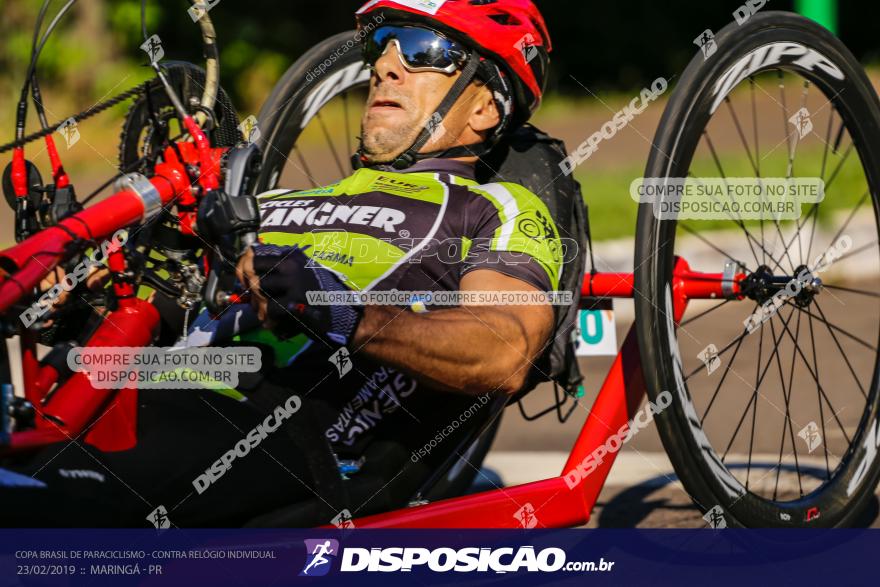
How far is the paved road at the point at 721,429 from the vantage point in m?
4.00

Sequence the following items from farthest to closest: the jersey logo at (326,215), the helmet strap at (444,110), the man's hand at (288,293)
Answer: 1. the helmet strap at (444,110)
2. the jersey logo at (326,215)
3. the man's hand at (288,293)

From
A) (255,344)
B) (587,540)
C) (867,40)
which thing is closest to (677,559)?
(587,540)

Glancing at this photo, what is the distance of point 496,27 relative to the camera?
3.20 m

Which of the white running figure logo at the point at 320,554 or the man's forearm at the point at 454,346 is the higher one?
the man's forearm at the point at 454,346

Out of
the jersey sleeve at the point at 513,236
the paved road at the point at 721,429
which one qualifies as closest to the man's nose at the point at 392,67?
the jersey sleeve at the point at 513,236

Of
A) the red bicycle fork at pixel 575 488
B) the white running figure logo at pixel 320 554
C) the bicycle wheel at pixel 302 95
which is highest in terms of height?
the bicycle wheel at pixel 302 95

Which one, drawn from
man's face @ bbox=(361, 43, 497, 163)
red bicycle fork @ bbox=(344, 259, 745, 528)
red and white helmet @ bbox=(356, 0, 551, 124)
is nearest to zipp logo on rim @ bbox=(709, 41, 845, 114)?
red bicycle fork @ bbox=(344, 259, 745, 528)

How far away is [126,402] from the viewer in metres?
2.71

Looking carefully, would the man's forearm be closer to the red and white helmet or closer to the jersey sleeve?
the jersey sleeve

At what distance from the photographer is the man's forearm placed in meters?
2.63

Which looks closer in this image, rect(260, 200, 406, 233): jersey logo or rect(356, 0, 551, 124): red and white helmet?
rect(260, 200, 406, 233): jersey logo

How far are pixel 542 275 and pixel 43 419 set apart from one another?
1073 mm

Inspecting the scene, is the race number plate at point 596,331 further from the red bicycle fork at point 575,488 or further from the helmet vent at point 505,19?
the helmet vent at point 505,19

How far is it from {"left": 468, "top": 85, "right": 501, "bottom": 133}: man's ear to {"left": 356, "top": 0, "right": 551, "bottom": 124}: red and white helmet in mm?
67
